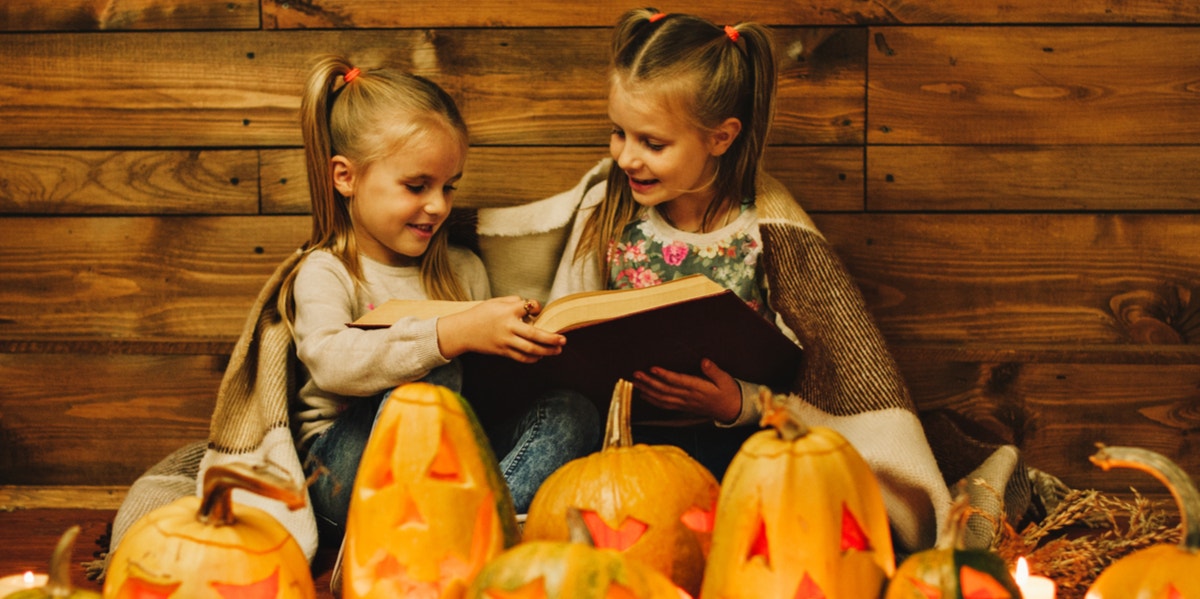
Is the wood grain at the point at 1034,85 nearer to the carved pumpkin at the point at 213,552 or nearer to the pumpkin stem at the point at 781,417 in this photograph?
the pumpkin stem at the point at 781,417

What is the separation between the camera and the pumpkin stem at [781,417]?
0.75m

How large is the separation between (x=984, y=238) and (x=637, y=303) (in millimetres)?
756

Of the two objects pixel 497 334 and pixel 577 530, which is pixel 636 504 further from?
pixel 497 334

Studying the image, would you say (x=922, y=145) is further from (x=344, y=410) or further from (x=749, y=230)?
(x=344, y=410)

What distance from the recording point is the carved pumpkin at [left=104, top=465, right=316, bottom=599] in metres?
0.73

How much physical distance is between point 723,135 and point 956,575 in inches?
31.2

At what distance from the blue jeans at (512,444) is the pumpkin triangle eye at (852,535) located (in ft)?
1.60

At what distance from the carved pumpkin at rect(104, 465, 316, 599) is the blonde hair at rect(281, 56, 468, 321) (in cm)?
62

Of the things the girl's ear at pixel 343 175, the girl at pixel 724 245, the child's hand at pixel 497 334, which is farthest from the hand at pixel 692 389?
the girl's ear at pixel 343 175

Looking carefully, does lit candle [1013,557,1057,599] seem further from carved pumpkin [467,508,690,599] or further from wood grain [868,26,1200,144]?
wood grain [868,26,1200,144]

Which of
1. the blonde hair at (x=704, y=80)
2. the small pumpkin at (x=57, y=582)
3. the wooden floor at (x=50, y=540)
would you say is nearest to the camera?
the small pumpkin at (x=57, y=582)

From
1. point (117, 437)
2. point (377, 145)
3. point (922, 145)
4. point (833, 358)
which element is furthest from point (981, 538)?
point (117, 437)

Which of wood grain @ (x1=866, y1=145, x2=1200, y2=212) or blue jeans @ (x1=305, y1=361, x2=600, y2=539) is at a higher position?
wood grain @ (x1=866, y1=145, x2=1200, y2=212)

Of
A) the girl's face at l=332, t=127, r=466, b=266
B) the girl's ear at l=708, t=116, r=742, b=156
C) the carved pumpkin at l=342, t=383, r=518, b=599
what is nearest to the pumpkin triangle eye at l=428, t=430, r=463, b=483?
the carved pumpkin at l=342, t=383, r=518, b=599
